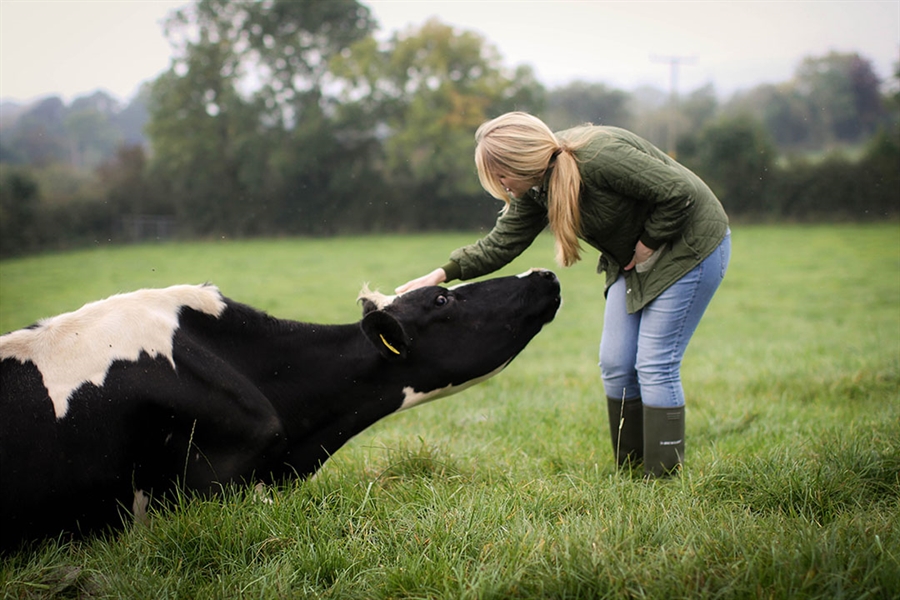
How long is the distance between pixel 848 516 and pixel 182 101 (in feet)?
96.7

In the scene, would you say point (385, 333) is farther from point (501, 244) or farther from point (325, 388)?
point (501, 244)

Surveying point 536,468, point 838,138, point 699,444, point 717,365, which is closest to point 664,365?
point 536,468

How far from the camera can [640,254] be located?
383cm

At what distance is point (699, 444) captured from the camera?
4.76 m

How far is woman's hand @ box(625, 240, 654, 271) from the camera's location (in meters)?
3.80

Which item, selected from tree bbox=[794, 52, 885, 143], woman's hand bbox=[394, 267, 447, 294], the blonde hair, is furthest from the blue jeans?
tree bbox=[794, 52, 885, 143]

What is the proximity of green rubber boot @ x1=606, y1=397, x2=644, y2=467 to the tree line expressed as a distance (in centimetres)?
1318

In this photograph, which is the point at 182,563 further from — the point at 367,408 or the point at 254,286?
the point at 254,286

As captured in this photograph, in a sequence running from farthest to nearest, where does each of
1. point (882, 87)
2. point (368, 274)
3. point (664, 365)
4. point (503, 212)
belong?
point (368, 274)
point (882, 87)
point (503, 212)
point (664, 365)

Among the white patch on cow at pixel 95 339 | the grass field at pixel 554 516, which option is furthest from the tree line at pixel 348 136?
the white patch on cow at pixel 95 339

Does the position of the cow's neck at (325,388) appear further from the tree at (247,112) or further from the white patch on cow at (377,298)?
the tree at (247,112)

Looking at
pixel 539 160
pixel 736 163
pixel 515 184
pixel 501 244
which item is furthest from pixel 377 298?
pixel 736 163

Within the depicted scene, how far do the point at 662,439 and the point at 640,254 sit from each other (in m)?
0.98

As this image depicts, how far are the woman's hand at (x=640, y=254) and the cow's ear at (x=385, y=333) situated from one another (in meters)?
1.28
